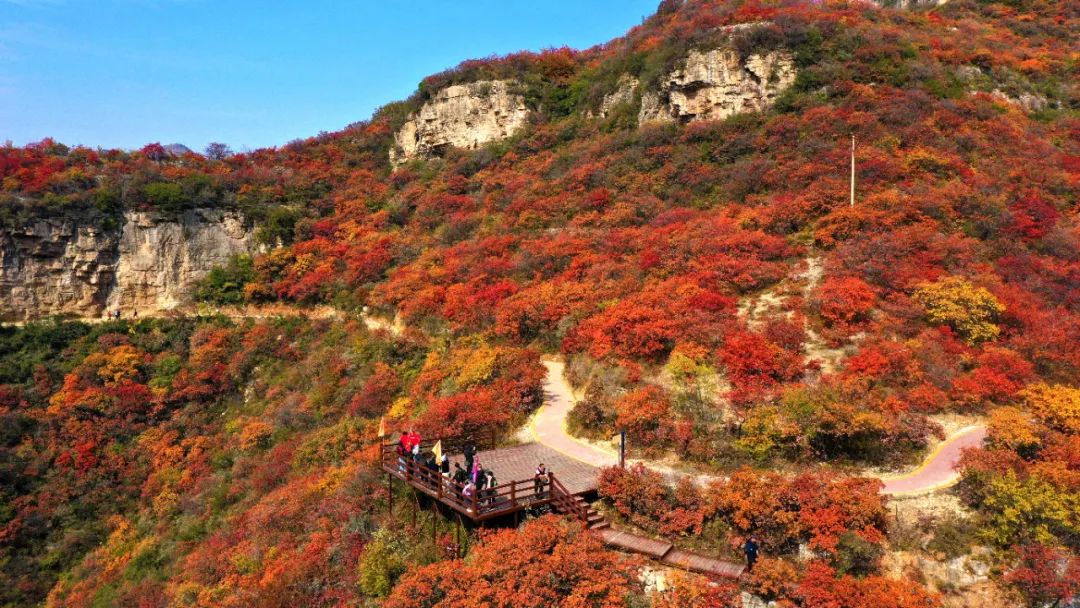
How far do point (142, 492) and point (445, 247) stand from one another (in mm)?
18642

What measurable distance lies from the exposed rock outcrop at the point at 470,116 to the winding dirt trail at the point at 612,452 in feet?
109

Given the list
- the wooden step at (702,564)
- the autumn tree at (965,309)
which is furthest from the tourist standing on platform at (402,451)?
the autumn tree at (965,309)

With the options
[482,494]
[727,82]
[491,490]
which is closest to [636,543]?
[491,490]

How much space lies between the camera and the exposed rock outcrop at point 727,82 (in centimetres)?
3441

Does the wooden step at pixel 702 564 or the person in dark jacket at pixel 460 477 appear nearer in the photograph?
the wooden step at pixel 702 564

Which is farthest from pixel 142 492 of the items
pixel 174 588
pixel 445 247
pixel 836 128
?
pixel 836 128

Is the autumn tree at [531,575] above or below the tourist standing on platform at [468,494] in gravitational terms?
below

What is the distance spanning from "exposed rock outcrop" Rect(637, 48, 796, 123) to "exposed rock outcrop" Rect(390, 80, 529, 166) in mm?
16414

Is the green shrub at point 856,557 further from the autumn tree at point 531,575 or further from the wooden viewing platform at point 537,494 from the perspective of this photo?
the autumn tree at point 531,575

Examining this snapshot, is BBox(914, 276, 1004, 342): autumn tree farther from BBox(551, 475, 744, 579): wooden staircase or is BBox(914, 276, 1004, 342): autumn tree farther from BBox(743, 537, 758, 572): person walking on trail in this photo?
BBox(551, 475, 744, 579): wooden staircase

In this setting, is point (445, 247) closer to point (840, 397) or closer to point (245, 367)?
point (245, 367)

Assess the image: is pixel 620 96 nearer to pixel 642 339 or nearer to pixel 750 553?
pixel 642 339

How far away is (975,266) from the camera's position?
18531 mm

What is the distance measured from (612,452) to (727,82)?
28620 millimetres
